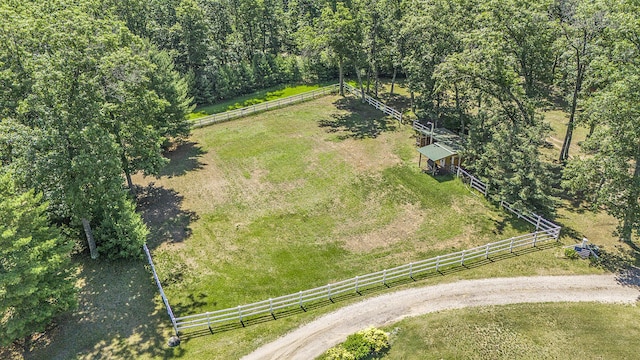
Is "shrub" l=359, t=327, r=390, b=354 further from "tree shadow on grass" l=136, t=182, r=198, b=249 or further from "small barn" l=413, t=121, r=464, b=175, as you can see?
"small barn" l=413, t=121, r=464, b=175

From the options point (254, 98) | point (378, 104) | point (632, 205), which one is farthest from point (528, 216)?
point (254, 98)

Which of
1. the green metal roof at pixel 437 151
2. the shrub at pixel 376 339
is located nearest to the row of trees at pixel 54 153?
the shrub at pixel 376 339

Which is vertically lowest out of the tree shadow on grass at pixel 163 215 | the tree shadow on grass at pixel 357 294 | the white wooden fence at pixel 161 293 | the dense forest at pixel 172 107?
the tree shadow on grass at pixel 357 294

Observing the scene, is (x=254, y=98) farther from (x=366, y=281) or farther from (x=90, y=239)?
(x=366, y=281)

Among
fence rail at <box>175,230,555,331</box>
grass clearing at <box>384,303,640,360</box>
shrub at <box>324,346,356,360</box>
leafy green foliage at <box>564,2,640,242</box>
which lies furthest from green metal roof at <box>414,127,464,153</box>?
shrub at <box>324,346,356,360</box>

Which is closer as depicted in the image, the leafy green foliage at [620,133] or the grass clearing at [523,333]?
the grass clearing at [523,333]

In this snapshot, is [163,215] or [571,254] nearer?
[571,254]

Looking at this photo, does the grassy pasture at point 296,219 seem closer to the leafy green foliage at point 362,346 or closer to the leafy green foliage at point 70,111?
the leafy green foliage at point 362,346
